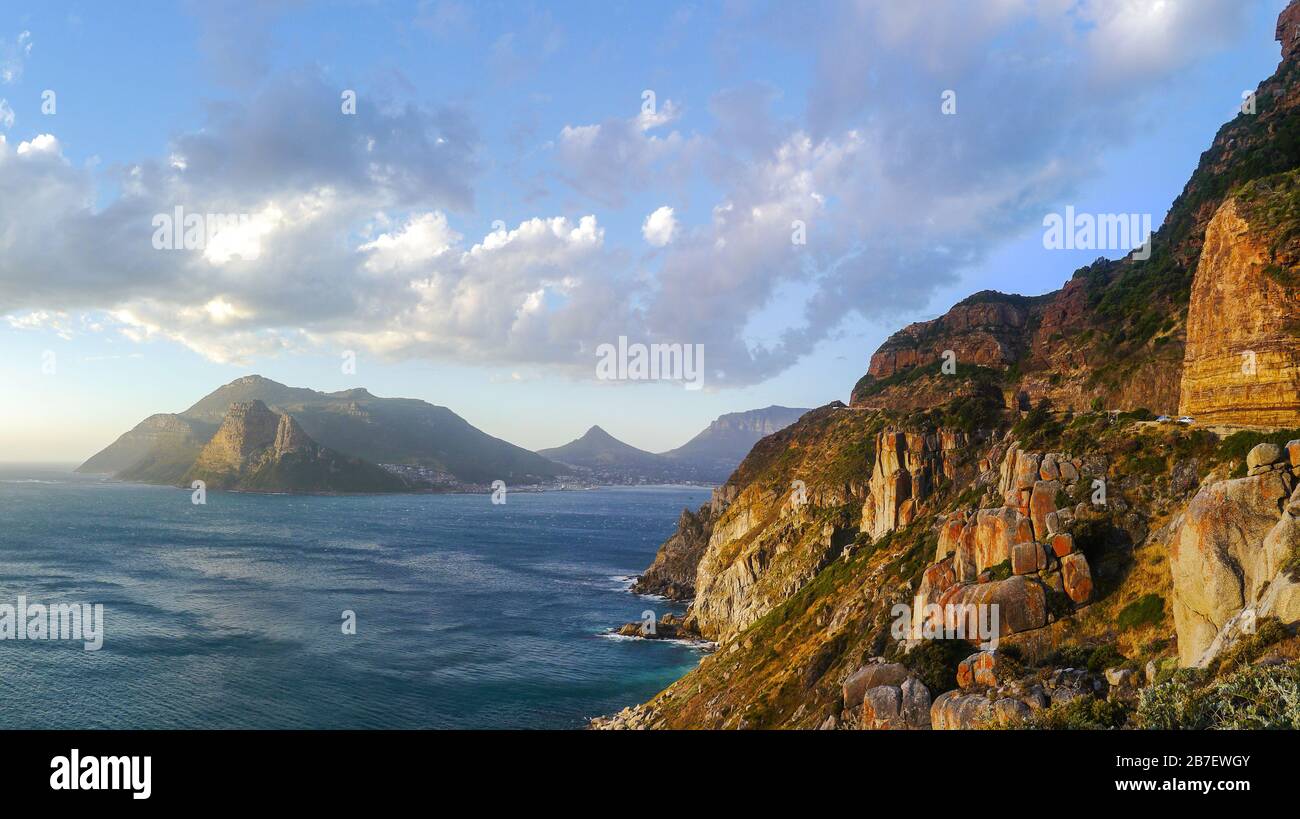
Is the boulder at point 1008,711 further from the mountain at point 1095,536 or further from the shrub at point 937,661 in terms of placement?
the shrub at point 937,661

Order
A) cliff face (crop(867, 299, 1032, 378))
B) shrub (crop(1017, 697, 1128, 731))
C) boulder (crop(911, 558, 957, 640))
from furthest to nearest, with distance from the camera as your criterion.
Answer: cliff face (crop(867, 299, 1032, 378)), boulder (crop(911, 558, 957, 640)), shrub (crop(1017, 697, 1128, 731))

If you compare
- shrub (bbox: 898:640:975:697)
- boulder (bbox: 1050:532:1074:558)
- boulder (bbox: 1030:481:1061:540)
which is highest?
boulder (bbox: 1030:481:1061:540)

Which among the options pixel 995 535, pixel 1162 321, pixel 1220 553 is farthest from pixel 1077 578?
pixel 1162 321

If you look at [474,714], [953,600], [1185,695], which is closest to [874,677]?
[953,600]

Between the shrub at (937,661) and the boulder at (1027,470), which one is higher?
the boulder at (1027,470)

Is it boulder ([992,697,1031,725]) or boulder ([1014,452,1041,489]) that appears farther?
boulder ([1014,452,1041,489])

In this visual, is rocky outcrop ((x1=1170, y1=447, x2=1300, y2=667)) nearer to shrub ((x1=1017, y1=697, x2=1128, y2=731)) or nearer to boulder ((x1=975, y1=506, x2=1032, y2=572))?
shrub ((x1=1017, y1=697, x2=1128, y2=731))

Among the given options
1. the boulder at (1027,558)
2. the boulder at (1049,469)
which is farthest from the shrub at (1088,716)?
the boulder at (1049,469)

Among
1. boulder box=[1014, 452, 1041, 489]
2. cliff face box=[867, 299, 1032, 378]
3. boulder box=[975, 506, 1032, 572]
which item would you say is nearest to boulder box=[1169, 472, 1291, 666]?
boulder box=[975, 506, 1032, 572]
